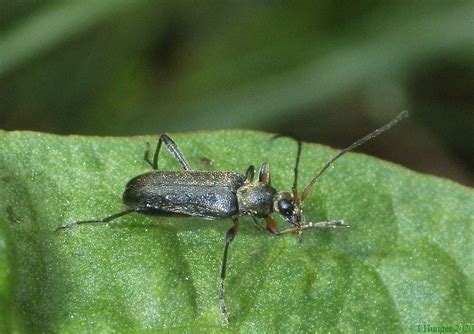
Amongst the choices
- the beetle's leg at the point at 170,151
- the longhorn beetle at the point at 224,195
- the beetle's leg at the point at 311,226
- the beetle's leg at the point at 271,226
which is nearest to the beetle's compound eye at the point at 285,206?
the longhorn beetle at the point at 224,195

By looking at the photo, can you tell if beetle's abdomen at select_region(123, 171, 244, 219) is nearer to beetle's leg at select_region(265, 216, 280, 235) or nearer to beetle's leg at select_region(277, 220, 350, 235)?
beetle's leg at select_region(265, 216, 280, 235)

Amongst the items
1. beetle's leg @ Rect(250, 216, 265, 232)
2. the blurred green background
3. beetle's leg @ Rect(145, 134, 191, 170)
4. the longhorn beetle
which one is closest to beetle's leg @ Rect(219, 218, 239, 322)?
the longhorn beetle

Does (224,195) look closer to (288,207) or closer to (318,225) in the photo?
(288,207)

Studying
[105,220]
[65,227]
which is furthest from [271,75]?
[65,227]

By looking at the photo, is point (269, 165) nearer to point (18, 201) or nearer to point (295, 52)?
point (18, 201)

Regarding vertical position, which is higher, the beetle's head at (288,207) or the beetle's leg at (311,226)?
the beetle's head at (288,207)

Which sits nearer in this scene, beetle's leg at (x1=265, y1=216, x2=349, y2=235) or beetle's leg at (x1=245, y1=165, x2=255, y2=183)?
beetle's leg at (x1=265, y1=216, x2=349, y2=235)

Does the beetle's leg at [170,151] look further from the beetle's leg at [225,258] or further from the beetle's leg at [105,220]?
the beetle's leg at [225,258]
